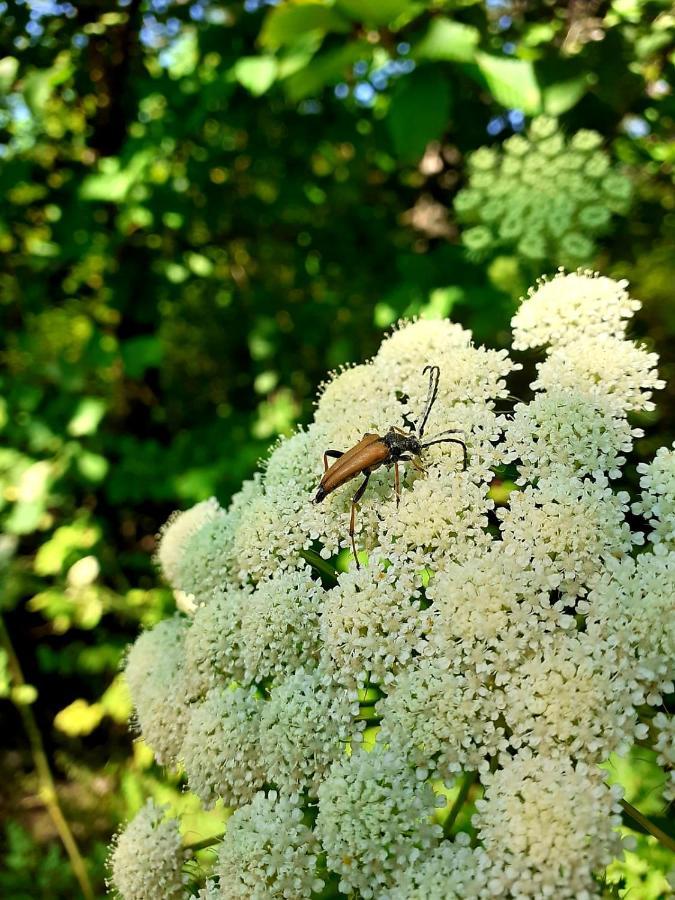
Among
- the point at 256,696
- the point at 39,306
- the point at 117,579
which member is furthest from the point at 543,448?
the point at 117,579

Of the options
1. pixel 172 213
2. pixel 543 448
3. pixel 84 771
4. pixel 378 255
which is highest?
pixel 172 213

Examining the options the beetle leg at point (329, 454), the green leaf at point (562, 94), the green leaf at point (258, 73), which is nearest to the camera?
the beetle leg at point (329, 454)

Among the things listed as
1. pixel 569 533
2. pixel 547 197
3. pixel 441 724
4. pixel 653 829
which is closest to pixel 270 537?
pixel 441 724

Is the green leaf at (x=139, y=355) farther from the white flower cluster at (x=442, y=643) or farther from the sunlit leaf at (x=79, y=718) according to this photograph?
the sunlit leaf at (x=79, y=718)

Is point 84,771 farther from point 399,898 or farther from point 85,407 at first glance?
point 399,898

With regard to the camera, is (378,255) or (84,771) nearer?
(378,255)

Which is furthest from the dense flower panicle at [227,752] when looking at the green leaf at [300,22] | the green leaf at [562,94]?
the green leaf at [562,94]

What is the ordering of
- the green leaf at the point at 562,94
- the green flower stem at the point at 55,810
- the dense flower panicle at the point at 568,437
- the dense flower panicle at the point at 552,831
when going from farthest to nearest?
the green flower stem at the point at 55,810 → the green leaf at the point at 562,94 → the dense flower panicle at the point at 568,437 → the dense flower panicle at the point at 552,831
